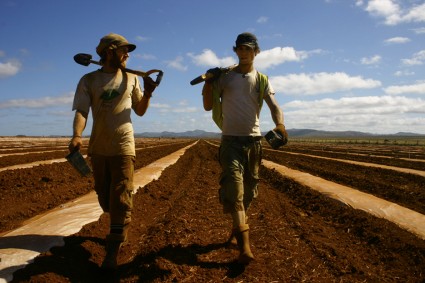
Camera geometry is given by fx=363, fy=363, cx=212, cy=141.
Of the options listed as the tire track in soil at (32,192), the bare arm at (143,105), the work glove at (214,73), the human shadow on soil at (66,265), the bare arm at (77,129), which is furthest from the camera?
the tire track in soil at (32,192)

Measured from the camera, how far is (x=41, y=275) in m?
3.04

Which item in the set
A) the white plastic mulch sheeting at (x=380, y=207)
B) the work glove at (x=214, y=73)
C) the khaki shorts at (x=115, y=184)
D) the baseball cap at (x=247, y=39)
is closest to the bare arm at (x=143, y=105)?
the khaki shorts at (x=115, y=184)

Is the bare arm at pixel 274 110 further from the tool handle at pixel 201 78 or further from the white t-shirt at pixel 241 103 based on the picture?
the tool handle at pixel 201 78

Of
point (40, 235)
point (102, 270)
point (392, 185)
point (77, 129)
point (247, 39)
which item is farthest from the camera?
point (392, 185)

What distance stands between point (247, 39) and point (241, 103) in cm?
63

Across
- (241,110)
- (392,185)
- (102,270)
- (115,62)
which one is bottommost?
(392,185)

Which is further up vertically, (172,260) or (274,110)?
(274,110)

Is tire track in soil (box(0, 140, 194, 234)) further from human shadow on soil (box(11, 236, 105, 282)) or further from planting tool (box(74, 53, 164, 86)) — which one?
planting tool (box(74, 53, 164, 86))

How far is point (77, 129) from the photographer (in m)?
3.40

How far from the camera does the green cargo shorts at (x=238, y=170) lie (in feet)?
11.3

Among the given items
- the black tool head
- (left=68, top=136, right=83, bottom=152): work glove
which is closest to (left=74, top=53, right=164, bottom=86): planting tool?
the black tool head

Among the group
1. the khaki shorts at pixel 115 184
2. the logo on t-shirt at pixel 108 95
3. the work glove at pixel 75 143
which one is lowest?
the khaki shorts at pixel 115 184

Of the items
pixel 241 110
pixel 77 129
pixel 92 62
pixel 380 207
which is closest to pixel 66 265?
pixel 77 129

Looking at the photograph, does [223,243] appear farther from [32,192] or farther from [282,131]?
[32,192]
